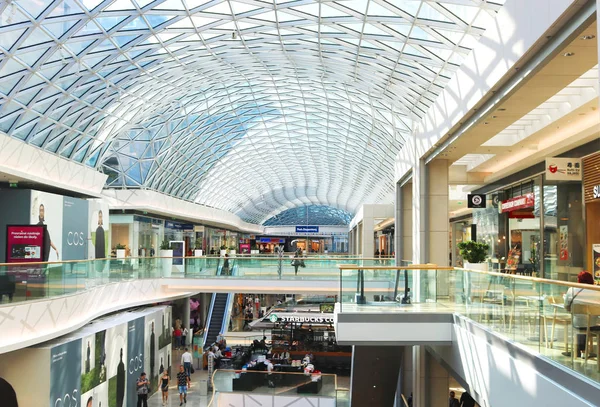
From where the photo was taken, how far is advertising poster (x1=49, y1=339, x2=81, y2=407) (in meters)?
20.1

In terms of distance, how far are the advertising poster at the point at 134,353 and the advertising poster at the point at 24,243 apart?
554cm

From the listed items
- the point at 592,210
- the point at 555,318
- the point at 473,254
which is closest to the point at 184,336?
the point at 473,254

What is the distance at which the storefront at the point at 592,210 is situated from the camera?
19.1 meters

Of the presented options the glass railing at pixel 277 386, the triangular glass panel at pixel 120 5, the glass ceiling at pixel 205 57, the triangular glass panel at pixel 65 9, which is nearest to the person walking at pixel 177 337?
the glass ceiling at pixel 205 57

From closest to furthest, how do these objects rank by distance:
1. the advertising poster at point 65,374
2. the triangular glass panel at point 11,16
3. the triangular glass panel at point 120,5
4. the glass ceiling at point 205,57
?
the advertising poster at point 65,374 → the triangular glass panel at point 11,16 → the glass ceiling at point 205,57 → the triangular glass panel at point 120,5

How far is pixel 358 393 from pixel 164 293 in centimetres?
1552

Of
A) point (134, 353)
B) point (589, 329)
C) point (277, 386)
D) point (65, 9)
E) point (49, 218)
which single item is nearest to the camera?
point (589, 329)

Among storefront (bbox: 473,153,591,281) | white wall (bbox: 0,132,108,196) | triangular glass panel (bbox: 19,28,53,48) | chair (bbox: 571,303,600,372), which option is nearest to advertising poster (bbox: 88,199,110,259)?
white wall (bbox: 0,132,108,196)

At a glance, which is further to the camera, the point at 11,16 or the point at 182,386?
the point at 182,386

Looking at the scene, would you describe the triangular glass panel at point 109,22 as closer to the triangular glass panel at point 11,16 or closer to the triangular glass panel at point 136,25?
the triangular glass panel at point 136,25

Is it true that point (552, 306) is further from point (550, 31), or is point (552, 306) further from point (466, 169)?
point (466, 169)

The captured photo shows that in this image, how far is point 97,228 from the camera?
121ft

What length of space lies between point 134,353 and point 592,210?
70.8ft

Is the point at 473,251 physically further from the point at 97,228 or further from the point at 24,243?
the point at 97,228
